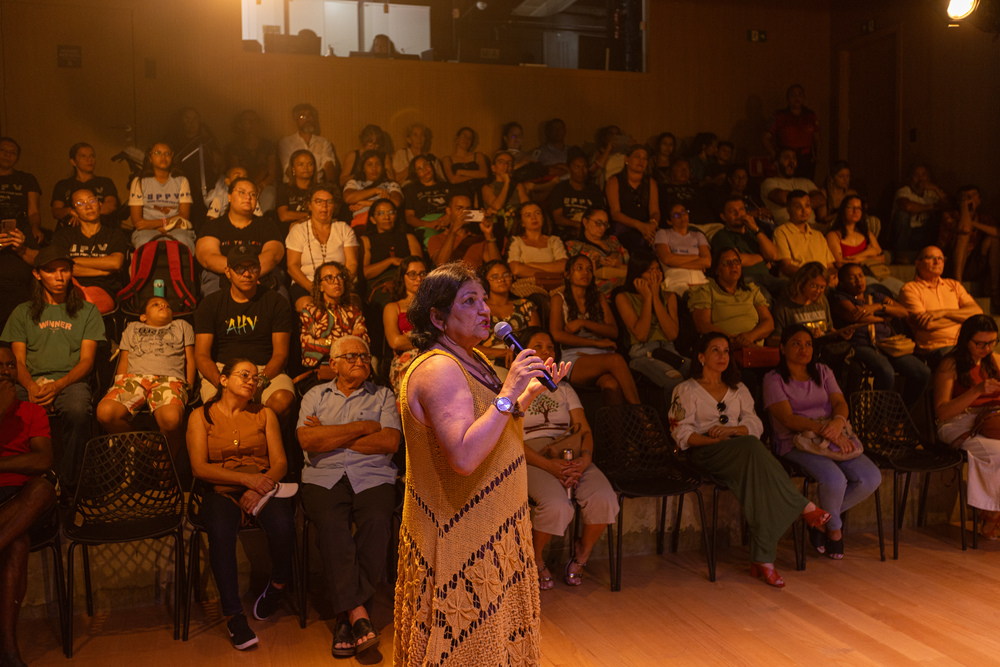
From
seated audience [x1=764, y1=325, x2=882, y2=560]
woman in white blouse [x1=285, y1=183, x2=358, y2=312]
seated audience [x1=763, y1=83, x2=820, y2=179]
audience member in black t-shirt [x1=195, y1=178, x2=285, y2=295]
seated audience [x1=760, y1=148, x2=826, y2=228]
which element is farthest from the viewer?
seated audience [x1=763, y1=83, x2=820, y2=179]

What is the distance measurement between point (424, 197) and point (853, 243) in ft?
10.9

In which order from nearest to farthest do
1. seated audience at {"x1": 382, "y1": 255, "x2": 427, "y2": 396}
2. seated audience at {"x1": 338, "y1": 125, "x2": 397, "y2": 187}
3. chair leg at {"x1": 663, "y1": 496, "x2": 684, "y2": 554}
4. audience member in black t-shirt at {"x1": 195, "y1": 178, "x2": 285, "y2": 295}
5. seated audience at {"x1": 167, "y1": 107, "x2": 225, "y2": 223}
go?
chair leg at {"x1": 663, "y1": 496, "x2": 684, "y2": 554}
seated audience at {"x1": 382, "y1": 255, "x2": 427, "y2": 396}
audience member in black t-shirt at {"x1": 195, "y1": 178, "x2": 285, "y2": 295}
seated audience at {"x1": 167, "y1": 107, "x2": 225, "y2": 223}
seated audience at {"x1": 338, "y1": 125, "x2": 397, "y2": 187}

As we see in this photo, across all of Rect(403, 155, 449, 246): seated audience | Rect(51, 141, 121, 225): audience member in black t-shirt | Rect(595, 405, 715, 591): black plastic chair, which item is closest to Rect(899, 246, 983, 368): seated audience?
Rect(595, 405, 715, 591): black plastic chair

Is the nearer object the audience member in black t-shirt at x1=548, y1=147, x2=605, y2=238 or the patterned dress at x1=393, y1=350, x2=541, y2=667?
the patterned dress at x1=393, y1=350, x2=541, y2=667

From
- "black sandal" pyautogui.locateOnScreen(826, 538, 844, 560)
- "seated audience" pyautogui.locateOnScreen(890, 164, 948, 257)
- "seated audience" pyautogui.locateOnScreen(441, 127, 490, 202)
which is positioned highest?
"seated audience" pyautogui.locateOnScreen(441, 127, 490, 202)

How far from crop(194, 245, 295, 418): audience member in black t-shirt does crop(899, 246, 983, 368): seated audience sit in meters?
4.12

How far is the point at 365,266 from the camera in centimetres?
552

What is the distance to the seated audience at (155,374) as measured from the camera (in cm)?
406

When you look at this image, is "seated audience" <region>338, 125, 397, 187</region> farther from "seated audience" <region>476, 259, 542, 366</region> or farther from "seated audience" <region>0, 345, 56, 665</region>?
"seated audience" <region>0, 345, 56, 665</region>

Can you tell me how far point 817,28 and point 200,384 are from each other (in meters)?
7.58

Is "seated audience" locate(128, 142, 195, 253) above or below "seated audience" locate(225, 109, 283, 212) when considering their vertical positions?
below

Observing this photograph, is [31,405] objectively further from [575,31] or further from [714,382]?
[575,31]

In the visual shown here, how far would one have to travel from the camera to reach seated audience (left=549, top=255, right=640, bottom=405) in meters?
4.75

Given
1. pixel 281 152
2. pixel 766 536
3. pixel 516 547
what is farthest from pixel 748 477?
pixel 281 152
